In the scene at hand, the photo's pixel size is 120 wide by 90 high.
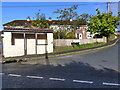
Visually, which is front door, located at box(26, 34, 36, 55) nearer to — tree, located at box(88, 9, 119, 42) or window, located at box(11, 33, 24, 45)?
window, located at box(11, 33, 24, 45)

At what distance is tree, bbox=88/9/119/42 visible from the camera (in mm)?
20384

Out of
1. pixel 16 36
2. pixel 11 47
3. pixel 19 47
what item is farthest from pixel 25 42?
pixel 11 47

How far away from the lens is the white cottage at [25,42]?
36.2 feet

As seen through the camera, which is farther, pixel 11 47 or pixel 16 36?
pixel 16 36

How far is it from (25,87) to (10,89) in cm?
49

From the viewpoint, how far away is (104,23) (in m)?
20.4

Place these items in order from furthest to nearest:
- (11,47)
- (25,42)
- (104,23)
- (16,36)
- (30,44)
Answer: (104,23) → (30,44) → (25,42) → (16,36) → (11,47)

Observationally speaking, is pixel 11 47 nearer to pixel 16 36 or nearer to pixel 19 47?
pixel 19 47

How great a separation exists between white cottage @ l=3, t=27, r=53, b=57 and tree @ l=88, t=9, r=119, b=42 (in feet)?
37.2

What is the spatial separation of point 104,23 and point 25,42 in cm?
1420

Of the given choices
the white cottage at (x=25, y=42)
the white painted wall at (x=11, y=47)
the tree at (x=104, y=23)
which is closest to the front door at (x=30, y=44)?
the white cottage at (x=25, y=42)

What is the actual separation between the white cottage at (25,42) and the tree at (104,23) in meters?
11.3

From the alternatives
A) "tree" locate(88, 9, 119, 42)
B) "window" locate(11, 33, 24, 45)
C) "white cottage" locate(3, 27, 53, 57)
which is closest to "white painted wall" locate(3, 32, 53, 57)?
"white cottage" locate(3, 27, 53, 57)

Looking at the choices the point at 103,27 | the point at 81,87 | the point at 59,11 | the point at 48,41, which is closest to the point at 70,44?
the point at 48,41
